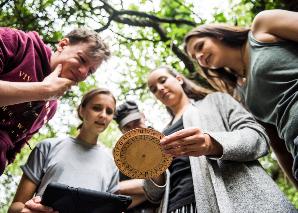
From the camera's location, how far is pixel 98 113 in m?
2.99

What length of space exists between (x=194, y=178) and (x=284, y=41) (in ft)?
3.19

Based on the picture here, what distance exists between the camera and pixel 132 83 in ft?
18.0

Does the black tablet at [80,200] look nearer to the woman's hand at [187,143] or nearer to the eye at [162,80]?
the woman's hand at [187,143]

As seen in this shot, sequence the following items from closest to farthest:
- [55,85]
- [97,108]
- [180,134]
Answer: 1. [180,134]
2. [55,85]
3. [97,108]

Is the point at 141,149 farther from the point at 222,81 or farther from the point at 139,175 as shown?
the point at 222,81

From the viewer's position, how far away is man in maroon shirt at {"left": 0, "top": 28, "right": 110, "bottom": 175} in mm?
1940

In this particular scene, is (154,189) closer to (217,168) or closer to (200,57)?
(217,168)

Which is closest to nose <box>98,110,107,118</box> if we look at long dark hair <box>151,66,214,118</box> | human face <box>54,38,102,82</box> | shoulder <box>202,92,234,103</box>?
human face <box>54,38,102,82</box>

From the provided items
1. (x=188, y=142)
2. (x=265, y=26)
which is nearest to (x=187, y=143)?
(x=188, y=142)

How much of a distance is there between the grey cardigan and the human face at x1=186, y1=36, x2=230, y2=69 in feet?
1.40

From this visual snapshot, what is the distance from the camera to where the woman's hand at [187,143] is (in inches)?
73.6

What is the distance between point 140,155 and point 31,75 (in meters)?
0.90

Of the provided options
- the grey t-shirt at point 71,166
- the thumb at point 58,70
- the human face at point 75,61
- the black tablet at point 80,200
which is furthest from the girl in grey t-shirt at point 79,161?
the thumb at point 58,70

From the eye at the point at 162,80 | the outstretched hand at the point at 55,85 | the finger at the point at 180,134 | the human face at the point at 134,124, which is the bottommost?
the human face at the point at 134,124
